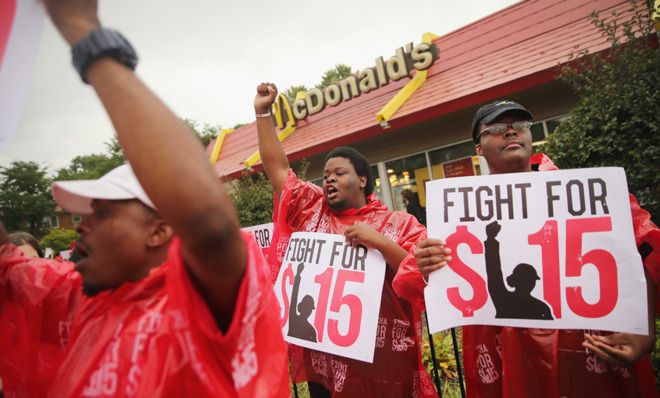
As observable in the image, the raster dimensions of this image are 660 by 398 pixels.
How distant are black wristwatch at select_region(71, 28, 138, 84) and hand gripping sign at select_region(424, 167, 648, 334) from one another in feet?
4.75

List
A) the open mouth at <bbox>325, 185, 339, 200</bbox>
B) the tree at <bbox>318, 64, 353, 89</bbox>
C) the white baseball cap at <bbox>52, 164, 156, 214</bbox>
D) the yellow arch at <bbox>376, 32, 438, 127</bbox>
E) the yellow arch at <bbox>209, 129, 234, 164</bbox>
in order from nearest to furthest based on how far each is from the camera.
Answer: the white baseball cap at <bbox>52, 164, 156, 214</bbox> < the open mouth at <bbox>325, 185, 339, 200</bbox> < the yellow arch at <bbox>376, 32, 438, 127</bbox> < the yellow arch at <bbox>209, 129, 234, 164</bbox> < the tree at <bbox>318, 64, 353, 89</bbox>

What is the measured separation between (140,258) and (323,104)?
12.5m

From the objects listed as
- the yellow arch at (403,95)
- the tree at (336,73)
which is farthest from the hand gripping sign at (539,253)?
the tree at (336,73)

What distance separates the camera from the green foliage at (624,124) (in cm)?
397

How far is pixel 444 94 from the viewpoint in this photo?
9609 mm

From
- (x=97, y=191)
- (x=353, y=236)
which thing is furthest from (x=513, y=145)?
(x=97, y=191)

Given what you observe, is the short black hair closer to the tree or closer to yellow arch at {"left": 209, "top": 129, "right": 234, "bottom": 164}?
yellow arch at {"left": 209, "top": 129, "right": 234, "bottom": 164}

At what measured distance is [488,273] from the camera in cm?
176

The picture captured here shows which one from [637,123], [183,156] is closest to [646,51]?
[637,123]

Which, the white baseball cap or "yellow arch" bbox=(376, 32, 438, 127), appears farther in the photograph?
"yellow arch" bbox=(376, 32, 438, 127)

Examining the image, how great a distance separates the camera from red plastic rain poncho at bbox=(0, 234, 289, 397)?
34.6 inches

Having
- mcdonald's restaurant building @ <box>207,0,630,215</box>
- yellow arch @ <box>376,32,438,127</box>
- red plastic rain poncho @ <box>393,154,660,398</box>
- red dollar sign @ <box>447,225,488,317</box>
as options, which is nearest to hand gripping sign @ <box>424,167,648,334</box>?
red dollar sign @ <box>447,225,488,317</box>

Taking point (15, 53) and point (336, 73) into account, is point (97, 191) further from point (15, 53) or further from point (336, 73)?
point (336, 73)

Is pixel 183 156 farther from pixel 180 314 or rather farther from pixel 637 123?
pixel 637 123
